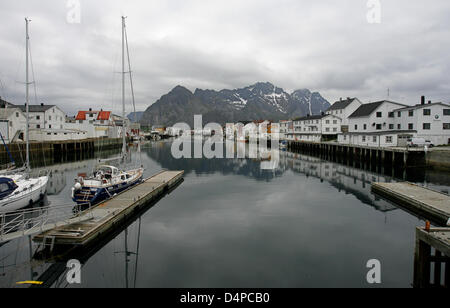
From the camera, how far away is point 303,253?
14.6 m

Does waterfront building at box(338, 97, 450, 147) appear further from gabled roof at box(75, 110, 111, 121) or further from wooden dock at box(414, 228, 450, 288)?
gabled roof at box(75, 110, 111, 121)

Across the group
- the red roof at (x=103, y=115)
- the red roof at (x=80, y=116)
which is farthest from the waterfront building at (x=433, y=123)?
the red roof at (x=80, y=116)

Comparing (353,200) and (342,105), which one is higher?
(342,105)

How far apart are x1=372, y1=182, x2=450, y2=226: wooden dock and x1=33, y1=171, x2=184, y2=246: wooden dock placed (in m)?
20.2

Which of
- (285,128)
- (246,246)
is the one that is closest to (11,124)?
(246,246)

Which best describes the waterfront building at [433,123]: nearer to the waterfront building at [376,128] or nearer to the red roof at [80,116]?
the waterfront building at [376,128]

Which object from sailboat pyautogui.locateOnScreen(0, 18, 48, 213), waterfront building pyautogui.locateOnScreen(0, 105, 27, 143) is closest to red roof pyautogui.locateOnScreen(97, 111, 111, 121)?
waterfront building pyautogui.locateOnScreen(0, 105, 27, 143)

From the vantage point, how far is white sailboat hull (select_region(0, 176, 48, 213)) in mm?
19022

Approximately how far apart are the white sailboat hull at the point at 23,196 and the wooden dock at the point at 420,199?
28984mm

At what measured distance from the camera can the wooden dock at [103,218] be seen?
539 inches

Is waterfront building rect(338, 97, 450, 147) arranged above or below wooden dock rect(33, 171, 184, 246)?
above

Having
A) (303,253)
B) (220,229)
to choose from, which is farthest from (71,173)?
(303,253)
